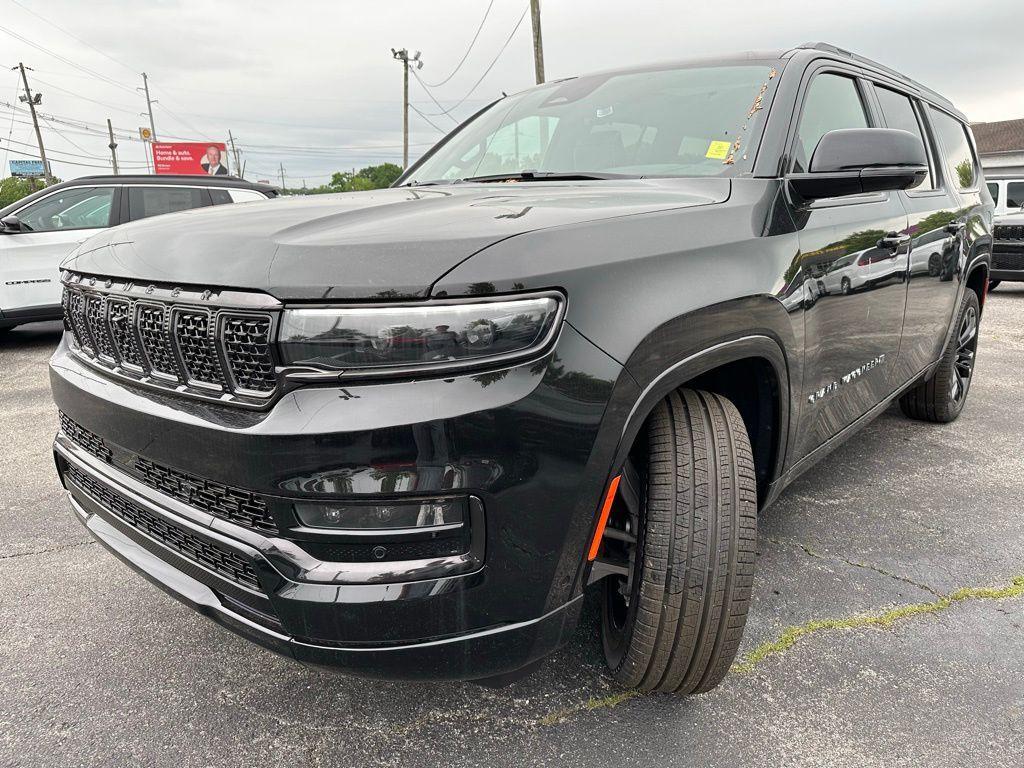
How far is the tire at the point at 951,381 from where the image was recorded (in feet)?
13.0

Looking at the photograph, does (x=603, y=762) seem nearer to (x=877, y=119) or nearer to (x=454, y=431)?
(x=454, y=431)

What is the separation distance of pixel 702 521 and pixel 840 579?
47.0 inches

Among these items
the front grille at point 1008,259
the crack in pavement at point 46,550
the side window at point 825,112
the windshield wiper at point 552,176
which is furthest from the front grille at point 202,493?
the front grille at point 1008,259

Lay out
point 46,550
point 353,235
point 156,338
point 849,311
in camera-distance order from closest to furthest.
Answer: point 353,235
point 156,338
point 849,311
point 46,550

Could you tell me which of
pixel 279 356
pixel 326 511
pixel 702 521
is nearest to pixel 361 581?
pixel 326 511

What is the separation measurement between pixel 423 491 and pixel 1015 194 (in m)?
14.8

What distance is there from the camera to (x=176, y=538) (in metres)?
→ 1.64

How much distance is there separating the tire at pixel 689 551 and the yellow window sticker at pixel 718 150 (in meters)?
0.82

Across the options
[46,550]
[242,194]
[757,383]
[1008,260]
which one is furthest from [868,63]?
[1008,260]

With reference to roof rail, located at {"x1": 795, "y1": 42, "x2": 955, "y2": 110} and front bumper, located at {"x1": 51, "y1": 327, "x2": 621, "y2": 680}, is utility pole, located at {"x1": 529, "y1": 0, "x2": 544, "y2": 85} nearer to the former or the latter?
roof rail, located at {"x1": 795, "y1": 42, "x2": 955, "y2": 110}

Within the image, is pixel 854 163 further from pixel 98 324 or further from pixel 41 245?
pixel 41 245

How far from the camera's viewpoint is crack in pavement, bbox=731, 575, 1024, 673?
2.10m

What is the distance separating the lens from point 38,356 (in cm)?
675

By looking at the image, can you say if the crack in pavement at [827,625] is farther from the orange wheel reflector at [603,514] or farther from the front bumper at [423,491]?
the orange wheel reflector at [603,514]
